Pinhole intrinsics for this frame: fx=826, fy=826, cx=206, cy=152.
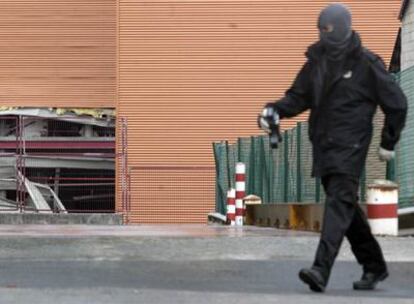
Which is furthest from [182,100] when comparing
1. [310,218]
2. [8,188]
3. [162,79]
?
[310,218]

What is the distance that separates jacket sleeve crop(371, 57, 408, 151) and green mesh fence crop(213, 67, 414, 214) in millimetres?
4821

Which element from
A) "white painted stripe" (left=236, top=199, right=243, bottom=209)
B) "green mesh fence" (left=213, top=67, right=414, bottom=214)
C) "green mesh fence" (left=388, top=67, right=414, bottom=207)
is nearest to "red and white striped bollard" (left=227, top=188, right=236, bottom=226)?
"green mesh fence" (left=213, top=67, right=414, bottom=214)

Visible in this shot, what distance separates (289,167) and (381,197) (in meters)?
6.41

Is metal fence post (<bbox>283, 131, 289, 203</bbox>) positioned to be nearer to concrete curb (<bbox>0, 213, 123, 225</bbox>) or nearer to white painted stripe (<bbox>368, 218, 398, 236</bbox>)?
white painted stripe (<bbox>368, 218, 398, 236</bbox>)

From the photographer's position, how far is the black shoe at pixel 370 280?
5.81 metres

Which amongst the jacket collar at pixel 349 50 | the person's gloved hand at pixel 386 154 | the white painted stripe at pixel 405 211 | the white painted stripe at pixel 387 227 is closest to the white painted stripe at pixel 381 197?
the white painted stripe at pixel 387 227

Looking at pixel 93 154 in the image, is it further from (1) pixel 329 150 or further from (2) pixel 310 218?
(1) pixel 329 150

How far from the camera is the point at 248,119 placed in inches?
1147

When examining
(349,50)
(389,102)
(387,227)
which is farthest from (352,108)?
(387,227)

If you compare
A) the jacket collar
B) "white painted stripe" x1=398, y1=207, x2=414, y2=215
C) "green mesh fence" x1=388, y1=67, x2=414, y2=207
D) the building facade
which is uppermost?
the building facade

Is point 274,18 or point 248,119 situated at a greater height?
point 274,18

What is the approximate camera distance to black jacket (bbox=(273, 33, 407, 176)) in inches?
214

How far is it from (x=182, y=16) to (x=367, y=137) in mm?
Result: 24637

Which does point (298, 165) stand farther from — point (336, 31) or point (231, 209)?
point (336, 31)
